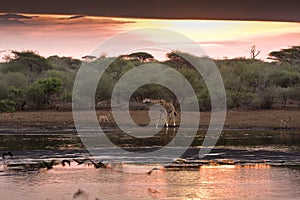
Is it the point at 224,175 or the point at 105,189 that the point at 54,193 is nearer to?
the point at 105,189

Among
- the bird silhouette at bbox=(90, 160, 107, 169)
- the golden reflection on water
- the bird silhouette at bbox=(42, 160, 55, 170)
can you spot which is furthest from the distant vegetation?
the golden reflection on water

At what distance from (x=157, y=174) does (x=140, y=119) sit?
77.5 ft

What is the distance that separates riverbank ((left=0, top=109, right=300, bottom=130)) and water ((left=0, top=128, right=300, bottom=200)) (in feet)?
34.2

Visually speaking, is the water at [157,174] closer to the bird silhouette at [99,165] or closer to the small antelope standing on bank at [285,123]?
the bird silhouette at [99,165]

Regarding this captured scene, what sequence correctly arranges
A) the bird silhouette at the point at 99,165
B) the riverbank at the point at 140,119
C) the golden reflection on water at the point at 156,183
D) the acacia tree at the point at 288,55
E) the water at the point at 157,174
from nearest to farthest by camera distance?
1. the golden reflection on water at the point at 156,183
2. the water at the point at 157,174
3. the bird silhouette at the point at 99,165
4. the riverbank at the point at 140,119
5. the acacia tree at the point at 288,55

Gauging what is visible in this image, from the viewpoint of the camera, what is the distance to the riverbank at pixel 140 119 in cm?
4147

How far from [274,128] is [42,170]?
69.4ft

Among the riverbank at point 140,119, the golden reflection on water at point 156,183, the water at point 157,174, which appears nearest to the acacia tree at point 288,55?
the riverbank at point 140,119

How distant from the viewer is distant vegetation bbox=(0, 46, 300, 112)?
2092 inches

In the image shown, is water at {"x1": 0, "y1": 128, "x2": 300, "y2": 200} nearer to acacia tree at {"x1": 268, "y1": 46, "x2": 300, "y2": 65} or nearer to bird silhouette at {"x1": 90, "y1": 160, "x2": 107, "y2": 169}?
bird silhouette at {"x1": 90, "y1": 160, "x2": 107, "y2": 169}

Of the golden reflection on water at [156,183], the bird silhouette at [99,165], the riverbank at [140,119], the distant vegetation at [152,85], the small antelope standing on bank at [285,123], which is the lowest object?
the golden reflection on water at [156,183]

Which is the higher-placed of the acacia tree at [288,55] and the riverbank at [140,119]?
the acacia tree at [288,55]

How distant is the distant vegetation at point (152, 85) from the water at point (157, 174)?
22.1 metres

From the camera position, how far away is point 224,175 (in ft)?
68.9
